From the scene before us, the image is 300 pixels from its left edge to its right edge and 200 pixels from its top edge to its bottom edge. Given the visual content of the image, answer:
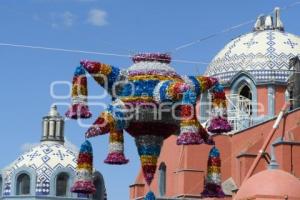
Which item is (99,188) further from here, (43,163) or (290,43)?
(290,43)

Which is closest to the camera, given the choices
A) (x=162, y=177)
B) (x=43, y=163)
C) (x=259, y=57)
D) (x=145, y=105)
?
(x=145, y=105)

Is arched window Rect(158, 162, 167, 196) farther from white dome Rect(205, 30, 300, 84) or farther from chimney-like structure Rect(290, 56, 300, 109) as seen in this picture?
chimney-like structure Rect(290, 56, 300, 109)

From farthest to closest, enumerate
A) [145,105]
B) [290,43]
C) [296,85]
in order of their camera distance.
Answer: [290,43]
[296,85]
[145,105]

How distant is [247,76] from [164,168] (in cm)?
507

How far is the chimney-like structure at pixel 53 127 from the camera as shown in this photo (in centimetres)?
3319

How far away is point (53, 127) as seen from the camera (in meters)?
33.5

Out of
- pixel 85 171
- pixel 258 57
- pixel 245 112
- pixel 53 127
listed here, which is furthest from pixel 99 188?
pixel 85 171

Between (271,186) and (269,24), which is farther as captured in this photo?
(269,24)

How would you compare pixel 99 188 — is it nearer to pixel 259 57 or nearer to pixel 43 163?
pixel 43 163

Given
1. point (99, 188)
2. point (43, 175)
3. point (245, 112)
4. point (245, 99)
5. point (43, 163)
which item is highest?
point (245, 99)

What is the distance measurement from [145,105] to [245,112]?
1964 centimetres

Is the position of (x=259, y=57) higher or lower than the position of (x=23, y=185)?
higher

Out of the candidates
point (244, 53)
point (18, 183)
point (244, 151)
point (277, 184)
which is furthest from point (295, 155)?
point (18, 183)

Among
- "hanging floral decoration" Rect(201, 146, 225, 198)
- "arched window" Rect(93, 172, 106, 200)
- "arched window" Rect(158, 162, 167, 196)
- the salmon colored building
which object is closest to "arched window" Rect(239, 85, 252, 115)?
the salmon colored building
